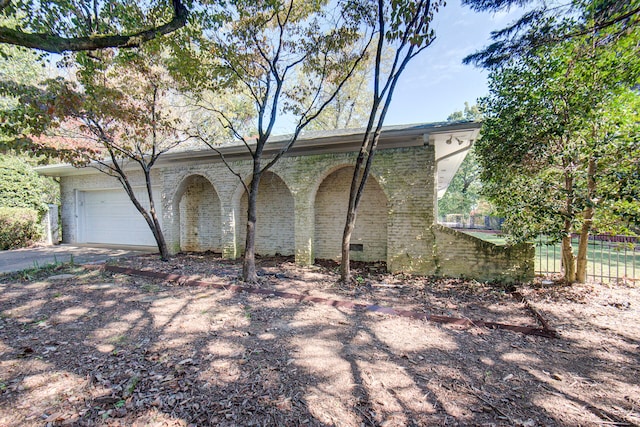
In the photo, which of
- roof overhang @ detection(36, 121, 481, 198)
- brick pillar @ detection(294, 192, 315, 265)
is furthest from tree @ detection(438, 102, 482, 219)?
brick pillar @ detection(294, 192, 315, 265)

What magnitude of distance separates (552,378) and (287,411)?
2337 millimetres

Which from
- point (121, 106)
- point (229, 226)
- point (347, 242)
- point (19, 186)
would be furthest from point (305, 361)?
point (19, 186)

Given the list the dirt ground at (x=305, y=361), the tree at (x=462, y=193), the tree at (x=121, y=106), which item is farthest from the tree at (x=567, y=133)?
the tree at (x=462, y=193)

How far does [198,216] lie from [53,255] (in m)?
4.37

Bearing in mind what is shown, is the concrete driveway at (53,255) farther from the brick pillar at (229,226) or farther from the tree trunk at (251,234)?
the tree trunk at (251,234)

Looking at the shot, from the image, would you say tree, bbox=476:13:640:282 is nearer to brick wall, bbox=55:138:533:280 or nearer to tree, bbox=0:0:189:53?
brick wall, bbox=55:138:533:280

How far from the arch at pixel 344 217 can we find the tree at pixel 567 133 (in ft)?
9.27

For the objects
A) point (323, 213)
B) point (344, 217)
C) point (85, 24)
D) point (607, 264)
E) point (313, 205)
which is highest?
point (85, 24)

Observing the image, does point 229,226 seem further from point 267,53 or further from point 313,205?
point 267,53

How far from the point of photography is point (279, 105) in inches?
245

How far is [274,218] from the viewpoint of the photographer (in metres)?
8.82

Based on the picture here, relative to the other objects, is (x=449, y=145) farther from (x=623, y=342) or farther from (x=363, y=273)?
(x=623, y=342)

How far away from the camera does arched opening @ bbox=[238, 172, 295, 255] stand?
8.65 m

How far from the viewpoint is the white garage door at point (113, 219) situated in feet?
34.0
